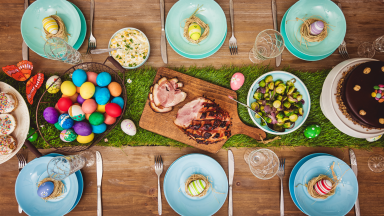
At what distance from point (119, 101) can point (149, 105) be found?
1.07ft

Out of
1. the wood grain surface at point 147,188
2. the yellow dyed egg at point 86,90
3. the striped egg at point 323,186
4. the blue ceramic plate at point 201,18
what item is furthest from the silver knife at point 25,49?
the striped egg at point 323,186

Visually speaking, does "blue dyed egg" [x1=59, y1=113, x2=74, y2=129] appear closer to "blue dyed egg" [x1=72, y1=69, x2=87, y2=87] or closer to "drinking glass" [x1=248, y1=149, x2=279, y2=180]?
"blue dyed egg" [x1=72, y1=69, x2=87, y2=87]

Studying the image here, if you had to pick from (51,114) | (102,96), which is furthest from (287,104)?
(51,114)

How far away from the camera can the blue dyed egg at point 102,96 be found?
1.81 m

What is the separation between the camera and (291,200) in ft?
6.81

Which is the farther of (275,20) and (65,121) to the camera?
(275,20)

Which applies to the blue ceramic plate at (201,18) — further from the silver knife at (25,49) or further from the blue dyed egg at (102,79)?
the silver knife at (25,49)

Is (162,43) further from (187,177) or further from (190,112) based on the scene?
(187,177)

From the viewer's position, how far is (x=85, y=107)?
179 cm

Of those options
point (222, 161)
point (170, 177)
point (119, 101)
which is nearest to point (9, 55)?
point (119, 101)

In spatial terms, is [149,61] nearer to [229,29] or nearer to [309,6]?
[229,29]

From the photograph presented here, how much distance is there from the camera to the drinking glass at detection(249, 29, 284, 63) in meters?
2.03

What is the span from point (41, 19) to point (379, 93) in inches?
134

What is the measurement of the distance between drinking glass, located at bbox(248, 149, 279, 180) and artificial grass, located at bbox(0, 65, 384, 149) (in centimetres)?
13
